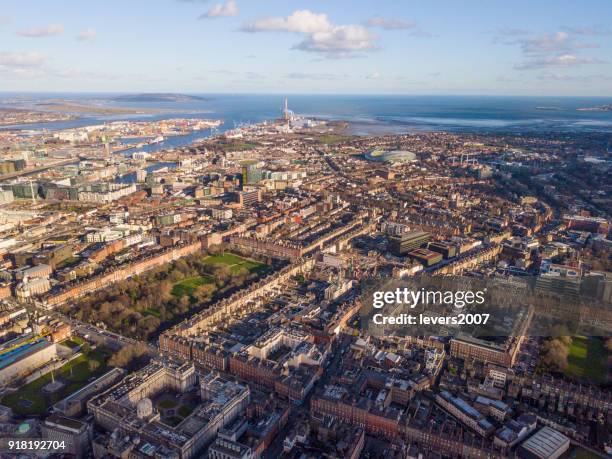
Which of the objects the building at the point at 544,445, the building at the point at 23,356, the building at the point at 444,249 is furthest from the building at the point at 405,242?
the building at the point at 23,356

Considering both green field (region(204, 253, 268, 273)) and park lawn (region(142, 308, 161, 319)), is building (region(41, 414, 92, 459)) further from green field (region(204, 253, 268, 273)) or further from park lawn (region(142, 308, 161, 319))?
green field (region(204, 253, 268, 273))

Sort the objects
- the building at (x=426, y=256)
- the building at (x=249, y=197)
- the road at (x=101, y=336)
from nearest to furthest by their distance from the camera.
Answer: the road at (x=101, y=336), the building at (x=426, y=256), the building at (x=249, y=197)

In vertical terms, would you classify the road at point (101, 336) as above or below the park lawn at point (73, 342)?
above

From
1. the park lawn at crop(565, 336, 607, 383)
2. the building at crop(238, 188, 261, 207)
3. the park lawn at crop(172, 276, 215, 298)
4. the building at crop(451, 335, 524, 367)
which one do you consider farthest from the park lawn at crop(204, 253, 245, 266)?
the park lawn at crop(565, 336, 607, 383)

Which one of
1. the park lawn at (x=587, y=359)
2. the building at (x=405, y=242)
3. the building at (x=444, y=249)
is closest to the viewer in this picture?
the park lawn at (x=587, y=359)

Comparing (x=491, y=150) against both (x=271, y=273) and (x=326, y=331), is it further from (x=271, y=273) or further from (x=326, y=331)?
(x=326, y=331)

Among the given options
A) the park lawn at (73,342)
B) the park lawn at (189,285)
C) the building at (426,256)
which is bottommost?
the park lawn at (73,342)

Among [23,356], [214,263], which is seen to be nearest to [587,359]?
[214,263]

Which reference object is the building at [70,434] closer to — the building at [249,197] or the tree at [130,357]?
the tree at [130,357]
